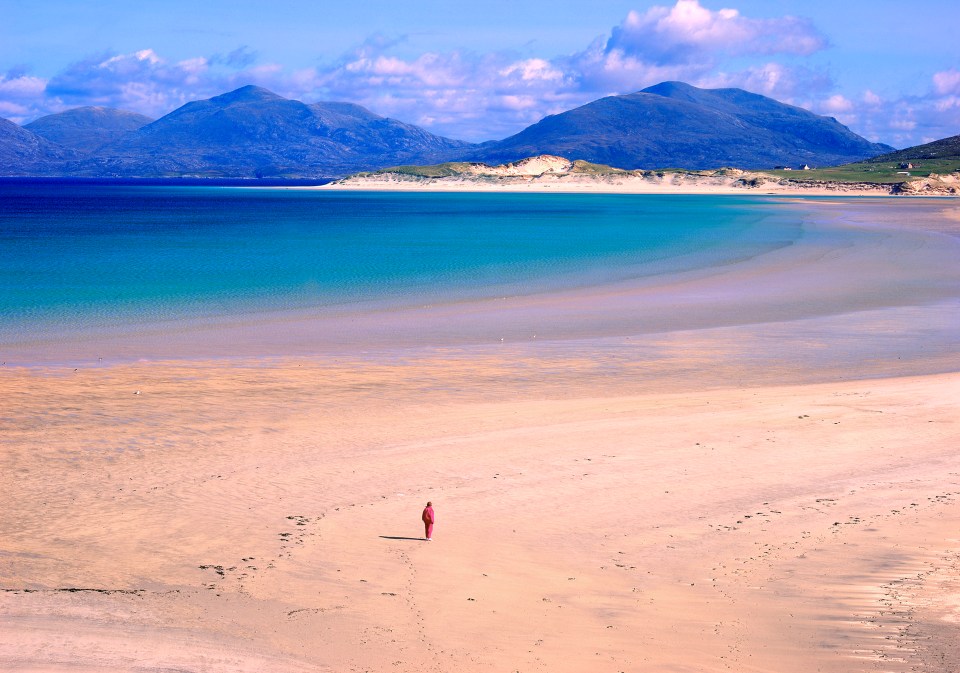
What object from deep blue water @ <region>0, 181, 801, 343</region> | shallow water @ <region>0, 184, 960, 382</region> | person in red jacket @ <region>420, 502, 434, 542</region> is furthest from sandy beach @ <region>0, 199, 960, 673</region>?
deep blue water @ <region>0, 181, 801, 343</region>

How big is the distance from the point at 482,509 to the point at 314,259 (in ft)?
150

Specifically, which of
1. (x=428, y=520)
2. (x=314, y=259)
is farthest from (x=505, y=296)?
(x=428, y=520)

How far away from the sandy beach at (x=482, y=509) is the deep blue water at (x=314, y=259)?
→ 11820 millimetres

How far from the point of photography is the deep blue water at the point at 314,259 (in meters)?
37.5

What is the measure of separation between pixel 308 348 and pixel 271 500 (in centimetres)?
1316

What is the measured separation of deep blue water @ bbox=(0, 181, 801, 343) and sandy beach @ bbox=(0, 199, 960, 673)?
11.8 m

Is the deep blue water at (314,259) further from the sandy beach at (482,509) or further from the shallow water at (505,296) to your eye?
the sandy beach at (482,509)

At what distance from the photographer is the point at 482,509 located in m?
13.2

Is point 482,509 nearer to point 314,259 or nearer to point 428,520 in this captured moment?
point 428,520

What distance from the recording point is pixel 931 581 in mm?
Answer: 10594

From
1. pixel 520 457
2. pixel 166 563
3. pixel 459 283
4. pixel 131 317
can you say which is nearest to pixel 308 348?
pixel 131 317

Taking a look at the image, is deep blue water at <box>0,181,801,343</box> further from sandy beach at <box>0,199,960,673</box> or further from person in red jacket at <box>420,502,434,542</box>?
person in red jacket at <box>420,502,434,542</box>

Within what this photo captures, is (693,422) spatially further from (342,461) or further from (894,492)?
(342,461)

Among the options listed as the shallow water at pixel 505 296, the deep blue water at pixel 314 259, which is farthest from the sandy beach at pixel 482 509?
the deep blue water at pixel 314 259
